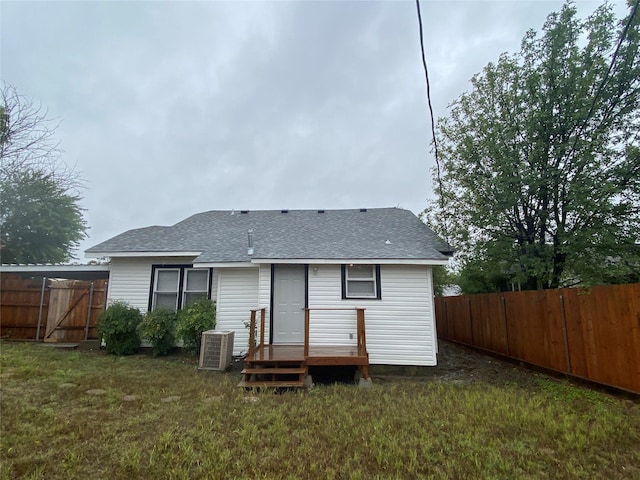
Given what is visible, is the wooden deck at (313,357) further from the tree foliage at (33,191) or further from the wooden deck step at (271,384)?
the tree foliage at (33,191)

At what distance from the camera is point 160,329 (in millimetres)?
8469

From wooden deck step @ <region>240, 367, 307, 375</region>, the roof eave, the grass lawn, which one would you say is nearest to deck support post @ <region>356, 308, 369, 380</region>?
the grass lawn

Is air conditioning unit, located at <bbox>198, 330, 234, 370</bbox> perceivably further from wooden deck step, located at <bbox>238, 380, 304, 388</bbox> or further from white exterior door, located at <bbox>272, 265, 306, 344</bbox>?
wooden deck step, located at <bbox>238, 380, 304, 388</bbox>

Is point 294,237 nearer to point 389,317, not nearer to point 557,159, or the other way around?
point 389,317

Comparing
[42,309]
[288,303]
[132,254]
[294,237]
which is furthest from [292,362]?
[42,309]

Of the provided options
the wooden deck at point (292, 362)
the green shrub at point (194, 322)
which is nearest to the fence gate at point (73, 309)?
the green shrub at point (194, 322)

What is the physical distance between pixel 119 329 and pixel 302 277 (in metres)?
5.16

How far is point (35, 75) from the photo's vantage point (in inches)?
455

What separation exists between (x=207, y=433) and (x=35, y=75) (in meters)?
14.6

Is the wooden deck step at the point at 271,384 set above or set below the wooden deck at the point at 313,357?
below

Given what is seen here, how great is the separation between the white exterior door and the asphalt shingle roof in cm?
58

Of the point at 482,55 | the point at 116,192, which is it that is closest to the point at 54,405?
the point at 482,55

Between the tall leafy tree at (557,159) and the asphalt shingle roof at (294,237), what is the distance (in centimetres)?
164

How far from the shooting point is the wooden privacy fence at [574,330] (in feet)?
16.9
